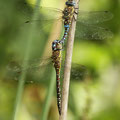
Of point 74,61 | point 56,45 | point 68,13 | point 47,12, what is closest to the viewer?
point 56,45

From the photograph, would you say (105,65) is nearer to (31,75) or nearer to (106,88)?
(106,88)

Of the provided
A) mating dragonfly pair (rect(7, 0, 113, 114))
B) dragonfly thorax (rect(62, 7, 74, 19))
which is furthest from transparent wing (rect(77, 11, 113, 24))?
dragonfly thorax (rect(62, 7, 74, 19))

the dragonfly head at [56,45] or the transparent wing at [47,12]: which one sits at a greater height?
the transparent wing at [47,12]

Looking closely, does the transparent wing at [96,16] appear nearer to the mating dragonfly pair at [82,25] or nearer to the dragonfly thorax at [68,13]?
the mating dragonfly pair at [82,25]

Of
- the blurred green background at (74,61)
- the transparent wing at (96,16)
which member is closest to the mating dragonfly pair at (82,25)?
the transparent wing at (96,16)

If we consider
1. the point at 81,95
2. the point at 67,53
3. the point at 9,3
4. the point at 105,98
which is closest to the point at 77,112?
the point at 81,95

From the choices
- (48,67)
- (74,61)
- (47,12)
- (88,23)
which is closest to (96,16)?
(88,23)

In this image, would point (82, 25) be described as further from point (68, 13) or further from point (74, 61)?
point (74, 61)

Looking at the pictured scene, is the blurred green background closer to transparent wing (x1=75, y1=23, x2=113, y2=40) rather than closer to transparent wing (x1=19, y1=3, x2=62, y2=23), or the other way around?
transparent wing (x1=19, y1=3, x2=62, y2=23)
